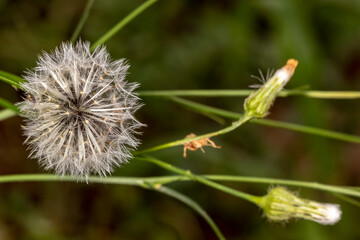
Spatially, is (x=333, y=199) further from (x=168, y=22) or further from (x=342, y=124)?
(x=168, y=22)

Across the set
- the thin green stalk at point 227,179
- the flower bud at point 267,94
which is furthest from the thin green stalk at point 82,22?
the flower bud at point 267,94

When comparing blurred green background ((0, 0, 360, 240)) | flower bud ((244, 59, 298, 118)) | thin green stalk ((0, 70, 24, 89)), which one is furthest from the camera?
blurred green background ((0, 0, 360, 240))

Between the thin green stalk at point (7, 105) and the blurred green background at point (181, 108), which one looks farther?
the blurred green background at point (181, 108)

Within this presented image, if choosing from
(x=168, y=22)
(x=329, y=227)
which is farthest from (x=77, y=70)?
(x=329, y=227)

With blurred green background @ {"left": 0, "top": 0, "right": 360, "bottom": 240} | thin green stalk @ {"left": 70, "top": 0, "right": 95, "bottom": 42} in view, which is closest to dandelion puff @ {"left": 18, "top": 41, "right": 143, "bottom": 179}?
thin green stalk @ {"left": 70, "top": 0, "right": 95, "bottom": 42}

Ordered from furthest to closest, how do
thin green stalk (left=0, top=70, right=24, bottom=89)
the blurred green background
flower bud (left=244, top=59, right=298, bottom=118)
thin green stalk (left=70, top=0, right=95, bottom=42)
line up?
the blurred green background → thin green stalk (left=70, top=0, right=95, bottom=42) → flower bud (left=244, top=59, right=298, bottom=118) → thin green stalk (left=0, top=70, right=24, bottom=89)

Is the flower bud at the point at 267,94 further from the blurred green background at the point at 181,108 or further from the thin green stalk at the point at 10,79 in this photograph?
the blurred green background at the point at 181,108

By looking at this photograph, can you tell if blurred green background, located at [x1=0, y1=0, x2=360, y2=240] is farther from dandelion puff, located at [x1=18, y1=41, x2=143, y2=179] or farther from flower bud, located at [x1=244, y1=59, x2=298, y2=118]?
dandelion puff, located at [x1=18, y1=41, x2=143, y2=179]
